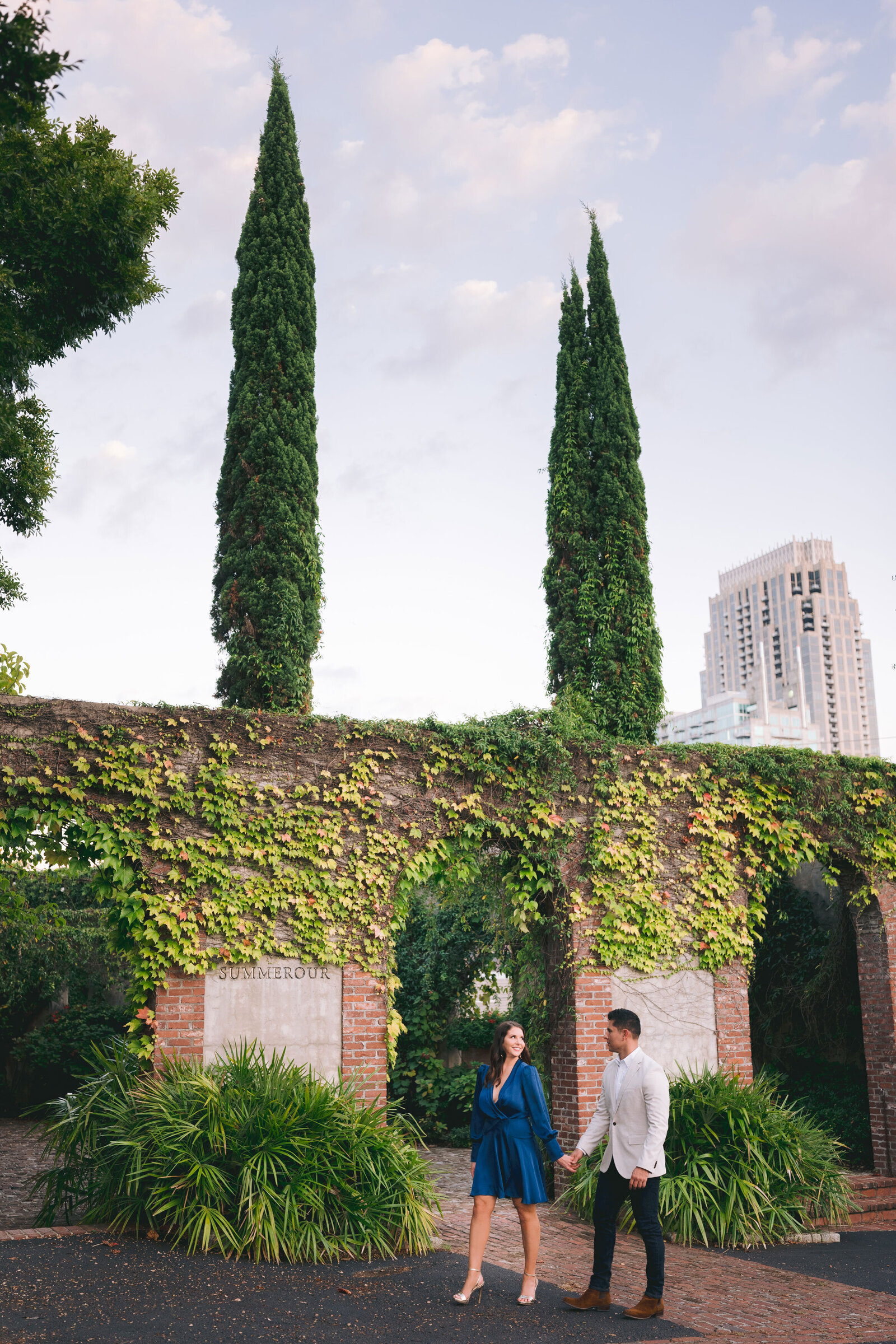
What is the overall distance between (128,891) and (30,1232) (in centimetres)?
239

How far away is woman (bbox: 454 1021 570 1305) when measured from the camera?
5.33 meters

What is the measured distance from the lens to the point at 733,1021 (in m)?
9.65

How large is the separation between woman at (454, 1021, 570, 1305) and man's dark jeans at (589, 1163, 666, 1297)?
15.2 inches

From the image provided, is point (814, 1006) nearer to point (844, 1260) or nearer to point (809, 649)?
point (844, 1260)

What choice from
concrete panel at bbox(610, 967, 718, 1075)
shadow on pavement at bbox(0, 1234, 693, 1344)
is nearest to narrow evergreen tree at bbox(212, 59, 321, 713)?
concrete panel at bbox(610, 967, 718, 1075)

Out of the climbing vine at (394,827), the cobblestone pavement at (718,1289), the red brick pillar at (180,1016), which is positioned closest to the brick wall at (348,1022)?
the red brick pillar at (180,1016)

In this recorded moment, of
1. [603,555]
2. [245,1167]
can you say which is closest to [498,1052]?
[245,1167]

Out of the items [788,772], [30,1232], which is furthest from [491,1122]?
[788,772]

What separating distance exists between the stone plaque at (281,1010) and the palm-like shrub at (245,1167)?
77 centimetres

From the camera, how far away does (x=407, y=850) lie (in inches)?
347

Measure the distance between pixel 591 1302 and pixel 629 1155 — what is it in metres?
0.80

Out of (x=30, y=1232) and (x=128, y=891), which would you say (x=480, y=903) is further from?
(x=30, y=1232)

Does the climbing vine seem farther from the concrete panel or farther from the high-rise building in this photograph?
the high-rise building

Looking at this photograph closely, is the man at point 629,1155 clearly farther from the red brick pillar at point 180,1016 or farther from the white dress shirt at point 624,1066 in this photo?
the red brick pillar at point 180,1016
